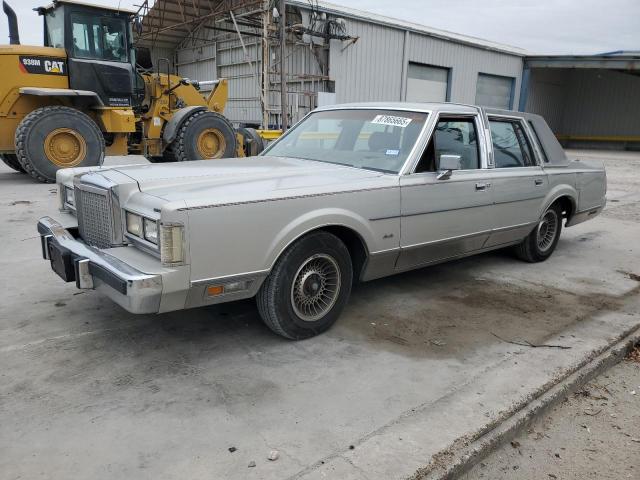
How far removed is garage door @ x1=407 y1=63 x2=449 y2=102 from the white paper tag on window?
16102 millimetres

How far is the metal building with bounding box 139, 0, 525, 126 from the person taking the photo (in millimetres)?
16781

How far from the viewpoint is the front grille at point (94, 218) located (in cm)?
332

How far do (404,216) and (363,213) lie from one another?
436mm

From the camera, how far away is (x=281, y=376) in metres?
3.12

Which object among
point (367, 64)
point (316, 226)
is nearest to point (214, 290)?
point (316, 226)

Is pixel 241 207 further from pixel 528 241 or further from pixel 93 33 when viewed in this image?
pixel 93 33

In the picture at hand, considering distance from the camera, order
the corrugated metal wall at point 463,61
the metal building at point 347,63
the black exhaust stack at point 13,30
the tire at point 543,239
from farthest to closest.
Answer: the corrugated metal wall at point 463,61
the metal building at point 347,63
the black exhaust stack at point 13,30
the tire at point 543,239

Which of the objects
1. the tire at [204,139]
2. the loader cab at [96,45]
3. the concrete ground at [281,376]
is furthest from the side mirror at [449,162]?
the loader cab at [96,45]

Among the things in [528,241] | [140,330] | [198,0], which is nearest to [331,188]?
[140,330]

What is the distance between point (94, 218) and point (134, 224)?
46cm

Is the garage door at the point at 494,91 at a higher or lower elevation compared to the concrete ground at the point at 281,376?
higher

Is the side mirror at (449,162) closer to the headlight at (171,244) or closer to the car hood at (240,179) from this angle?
the car hood at (240,179)

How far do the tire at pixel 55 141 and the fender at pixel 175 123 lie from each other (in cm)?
138

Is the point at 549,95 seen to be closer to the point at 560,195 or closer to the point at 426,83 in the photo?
the point at 426,83
